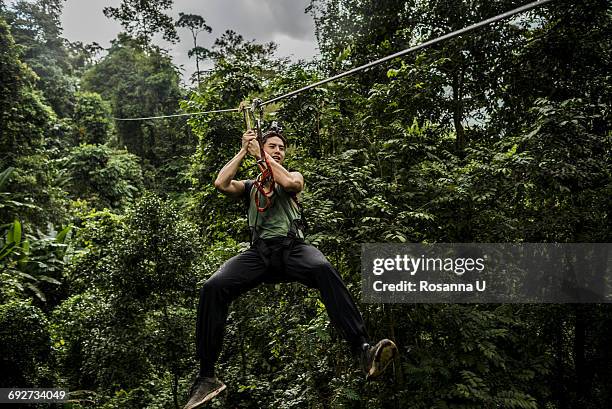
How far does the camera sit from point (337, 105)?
5883mm

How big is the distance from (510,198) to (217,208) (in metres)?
3.88

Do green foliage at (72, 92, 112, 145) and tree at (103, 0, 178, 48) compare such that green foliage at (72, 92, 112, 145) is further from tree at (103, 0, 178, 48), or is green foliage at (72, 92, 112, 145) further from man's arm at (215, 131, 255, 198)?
man's arm at (215, 131, 255, 198)

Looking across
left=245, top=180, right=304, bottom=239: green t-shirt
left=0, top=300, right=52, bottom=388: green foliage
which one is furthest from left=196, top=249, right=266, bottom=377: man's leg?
left=0, top=300, right=52, bottom=388: green foliage

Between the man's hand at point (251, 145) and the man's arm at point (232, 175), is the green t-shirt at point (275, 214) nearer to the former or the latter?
the man's arm at point (232, 175)

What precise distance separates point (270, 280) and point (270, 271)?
0.08 m

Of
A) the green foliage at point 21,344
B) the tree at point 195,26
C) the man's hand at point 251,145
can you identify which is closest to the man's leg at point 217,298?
the man's hand at point 251,145

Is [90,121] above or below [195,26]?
below

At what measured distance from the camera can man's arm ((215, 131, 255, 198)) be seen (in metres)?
2.62

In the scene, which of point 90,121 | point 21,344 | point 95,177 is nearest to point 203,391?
point 21,344

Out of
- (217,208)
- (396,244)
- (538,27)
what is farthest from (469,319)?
(538,27)

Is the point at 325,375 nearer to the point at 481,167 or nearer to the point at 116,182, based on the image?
the point at 481,167

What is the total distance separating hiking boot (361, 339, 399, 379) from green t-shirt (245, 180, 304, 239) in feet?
2.41

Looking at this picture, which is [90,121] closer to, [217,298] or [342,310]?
[217,298]

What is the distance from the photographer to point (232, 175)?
2.65 metres
